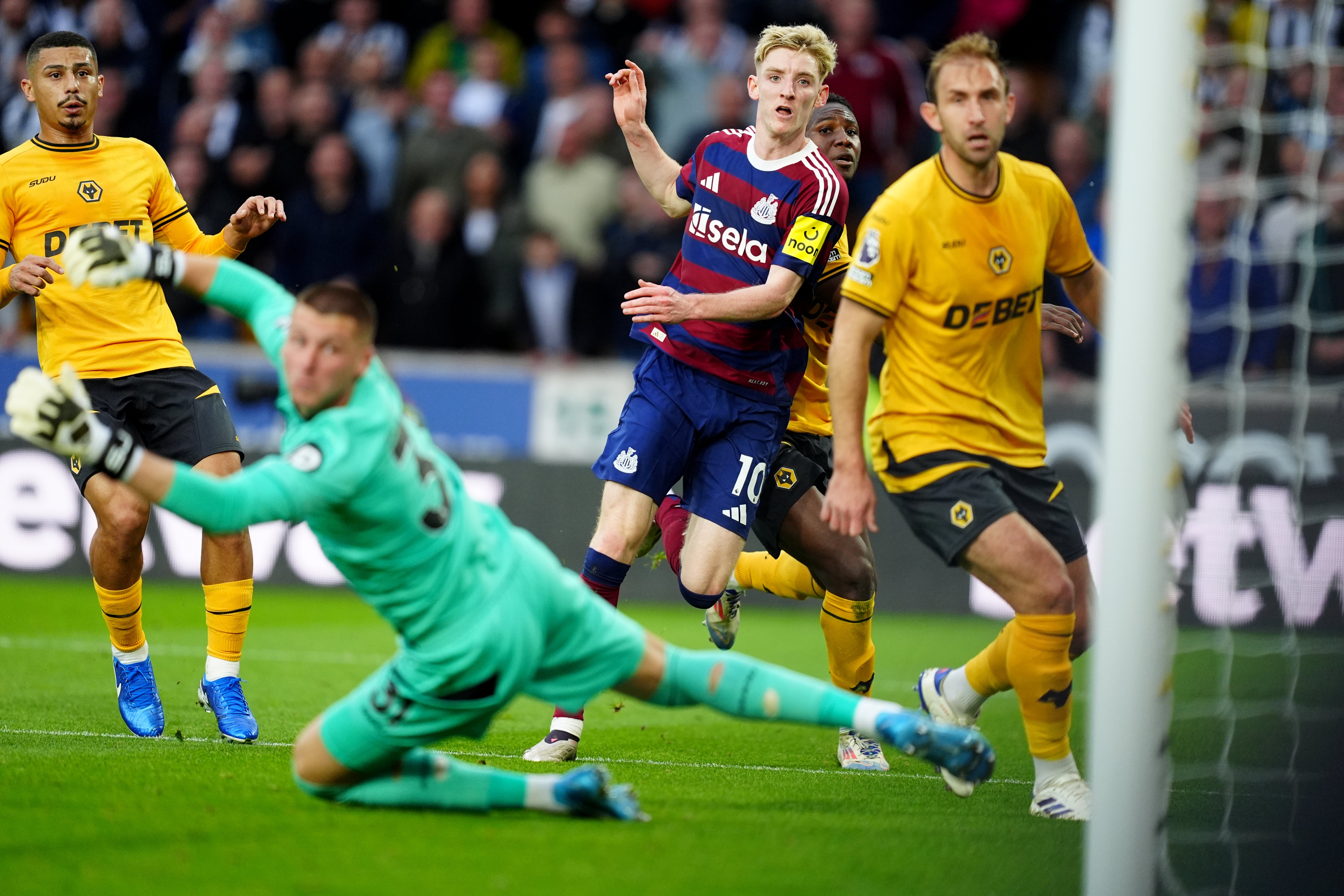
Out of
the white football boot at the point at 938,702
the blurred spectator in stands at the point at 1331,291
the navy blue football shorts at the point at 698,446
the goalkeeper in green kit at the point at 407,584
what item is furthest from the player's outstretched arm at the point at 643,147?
the blurred spectator in stands at the point at 1331,291

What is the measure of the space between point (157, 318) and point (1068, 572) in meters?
3.88

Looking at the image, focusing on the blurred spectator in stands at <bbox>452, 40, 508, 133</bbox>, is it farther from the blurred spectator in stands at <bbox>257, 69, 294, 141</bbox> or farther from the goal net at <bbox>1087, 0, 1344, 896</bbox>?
the goal net at <bbox>1087, 0, 1344, 896</bbox>

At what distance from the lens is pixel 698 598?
599 cm

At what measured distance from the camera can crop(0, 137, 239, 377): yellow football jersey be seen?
6148 mm

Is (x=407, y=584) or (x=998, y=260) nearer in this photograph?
(x=407, y=584)

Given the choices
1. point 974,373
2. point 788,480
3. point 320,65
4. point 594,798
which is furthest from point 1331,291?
point 320,65

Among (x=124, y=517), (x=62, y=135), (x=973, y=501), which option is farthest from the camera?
(x=62, y=135)

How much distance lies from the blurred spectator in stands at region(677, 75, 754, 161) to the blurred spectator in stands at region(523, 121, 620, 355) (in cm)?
60

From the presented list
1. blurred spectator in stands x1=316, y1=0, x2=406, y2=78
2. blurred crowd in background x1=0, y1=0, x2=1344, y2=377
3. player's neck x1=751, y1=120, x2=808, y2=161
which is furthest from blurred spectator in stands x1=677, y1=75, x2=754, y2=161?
player's neck x1=751, y1=120, x2=808, y2=161

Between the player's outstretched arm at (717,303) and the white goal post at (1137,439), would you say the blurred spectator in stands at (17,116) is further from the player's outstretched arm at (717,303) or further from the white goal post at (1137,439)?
the white goal post at (1137,439)

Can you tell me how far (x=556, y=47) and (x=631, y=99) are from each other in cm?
717

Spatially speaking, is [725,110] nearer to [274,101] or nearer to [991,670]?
[274,101]

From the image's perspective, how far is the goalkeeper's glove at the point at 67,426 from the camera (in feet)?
12.4

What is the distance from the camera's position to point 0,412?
466 inches
